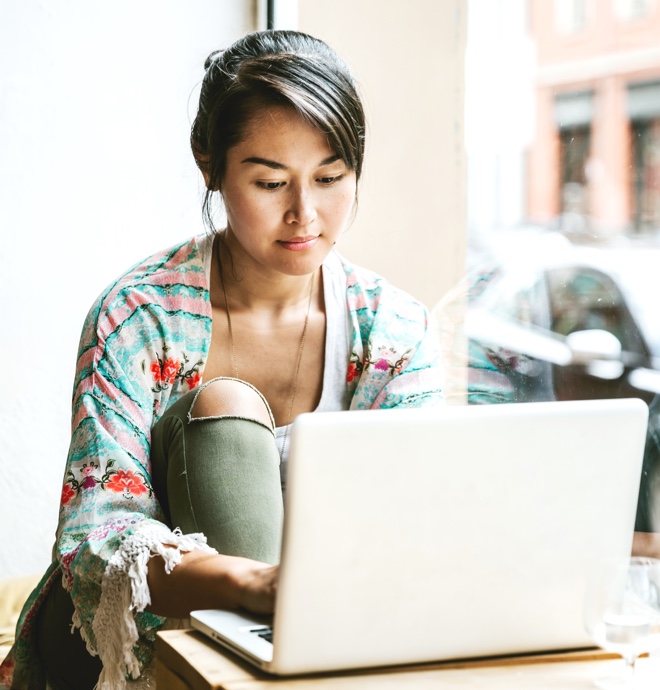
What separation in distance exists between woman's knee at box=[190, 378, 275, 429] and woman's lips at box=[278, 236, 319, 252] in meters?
0.25

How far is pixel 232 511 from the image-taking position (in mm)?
958

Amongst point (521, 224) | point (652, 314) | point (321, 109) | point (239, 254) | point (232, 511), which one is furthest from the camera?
point (521, 224)

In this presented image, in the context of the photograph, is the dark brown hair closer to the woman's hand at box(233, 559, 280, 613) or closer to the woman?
the woman

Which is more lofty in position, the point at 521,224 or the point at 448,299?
the point at 521,224

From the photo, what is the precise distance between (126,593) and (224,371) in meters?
0.52

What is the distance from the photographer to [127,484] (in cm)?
110

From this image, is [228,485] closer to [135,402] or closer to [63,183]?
[135,402]

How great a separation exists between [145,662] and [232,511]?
20 cm

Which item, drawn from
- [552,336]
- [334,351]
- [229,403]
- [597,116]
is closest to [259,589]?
[229,403]

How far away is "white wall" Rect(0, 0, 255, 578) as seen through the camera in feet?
7.25

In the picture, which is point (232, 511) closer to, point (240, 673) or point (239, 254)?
point (240, 673)

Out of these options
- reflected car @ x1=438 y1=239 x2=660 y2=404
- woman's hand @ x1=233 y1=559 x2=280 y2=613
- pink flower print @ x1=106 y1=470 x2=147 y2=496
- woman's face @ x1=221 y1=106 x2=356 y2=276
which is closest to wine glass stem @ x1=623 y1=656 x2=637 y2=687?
woman's hand @ x1=233 y1=559 x2=280 y2=613

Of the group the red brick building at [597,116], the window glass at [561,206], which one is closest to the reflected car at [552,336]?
the window glass at [561,206]

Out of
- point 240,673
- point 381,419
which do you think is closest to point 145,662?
point 240,673
